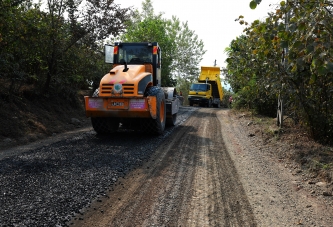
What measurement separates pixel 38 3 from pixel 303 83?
945 centimetres

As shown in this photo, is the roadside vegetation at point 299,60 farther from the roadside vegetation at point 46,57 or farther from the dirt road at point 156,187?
the roadside vegetation at point 46,57

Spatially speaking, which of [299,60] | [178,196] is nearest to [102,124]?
[178,196]

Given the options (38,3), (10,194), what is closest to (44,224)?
(10,194)

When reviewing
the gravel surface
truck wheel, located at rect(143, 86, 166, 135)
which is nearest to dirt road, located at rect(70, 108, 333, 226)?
the gravel surface

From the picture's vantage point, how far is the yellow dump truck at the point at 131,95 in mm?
9352

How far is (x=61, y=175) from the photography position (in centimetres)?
582

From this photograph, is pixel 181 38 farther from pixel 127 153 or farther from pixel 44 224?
pixel 44 224

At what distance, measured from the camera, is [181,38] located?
50.0 meters

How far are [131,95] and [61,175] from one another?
12.9 ft

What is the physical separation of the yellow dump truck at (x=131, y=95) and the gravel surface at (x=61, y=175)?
0.75 metres

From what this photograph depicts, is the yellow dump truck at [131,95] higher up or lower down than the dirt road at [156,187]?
higher up

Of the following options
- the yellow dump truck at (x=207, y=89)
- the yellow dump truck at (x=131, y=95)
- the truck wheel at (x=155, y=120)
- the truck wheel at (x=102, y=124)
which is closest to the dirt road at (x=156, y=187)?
the yellow dump truck at (x=131, y=95)

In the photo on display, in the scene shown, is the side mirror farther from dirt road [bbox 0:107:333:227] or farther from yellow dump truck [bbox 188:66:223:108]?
yellow dump truck [bbox 188:66:223:108]

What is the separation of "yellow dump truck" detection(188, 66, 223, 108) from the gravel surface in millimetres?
22086
